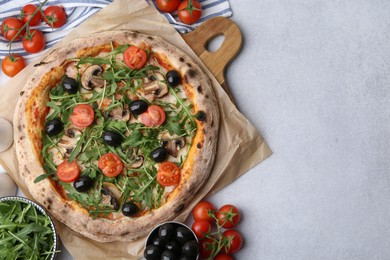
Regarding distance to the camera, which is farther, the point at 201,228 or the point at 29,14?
the point at 29,14

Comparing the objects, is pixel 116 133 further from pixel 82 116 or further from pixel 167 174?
pixel 167 174

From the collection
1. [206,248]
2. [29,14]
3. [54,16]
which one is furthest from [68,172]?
[29,14]

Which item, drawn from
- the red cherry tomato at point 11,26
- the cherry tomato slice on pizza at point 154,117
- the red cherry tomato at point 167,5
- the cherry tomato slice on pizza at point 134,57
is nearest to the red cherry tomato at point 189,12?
the red cherry tomato at point 167,5

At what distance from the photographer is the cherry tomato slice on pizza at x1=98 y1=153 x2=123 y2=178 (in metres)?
4.53

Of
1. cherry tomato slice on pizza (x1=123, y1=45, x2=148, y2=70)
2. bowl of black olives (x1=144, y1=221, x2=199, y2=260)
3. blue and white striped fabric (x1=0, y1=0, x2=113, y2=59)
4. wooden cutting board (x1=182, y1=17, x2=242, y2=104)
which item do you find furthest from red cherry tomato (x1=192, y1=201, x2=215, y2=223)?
blue and white striped fabric (x1=0, y1=0, x2=113, y2=59)

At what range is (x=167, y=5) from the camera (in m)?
4.90

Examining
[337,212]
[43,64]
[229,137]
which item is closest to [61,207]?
[43,64]

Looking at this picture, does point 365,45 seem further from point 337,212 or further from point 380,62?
point 337,212

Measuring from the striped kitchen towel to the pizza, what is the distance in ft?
1.09

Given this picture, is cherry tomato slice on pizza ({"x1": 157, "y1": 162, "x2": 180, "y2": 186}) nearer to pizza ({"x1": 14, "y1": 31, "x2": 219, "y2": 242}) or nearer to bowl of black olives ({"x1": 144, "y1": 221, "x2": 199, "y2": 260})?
pizza ({"x1": 14, "y1": 31, "x2": 219, "y2": 242})

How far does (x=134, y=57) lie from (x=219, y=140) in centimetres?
99

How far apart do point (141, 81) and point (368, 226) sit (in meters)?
2.30

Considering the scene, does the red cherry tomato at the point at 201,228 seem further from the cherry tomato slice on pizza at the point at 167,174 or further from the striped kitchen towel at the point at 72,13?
the striped kitchen towel at the point at 72,13

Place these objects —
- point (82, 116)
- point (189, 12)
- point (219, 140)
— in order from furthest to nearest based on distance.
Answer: point (189, 12), point (219, 140), point (82, 116)
